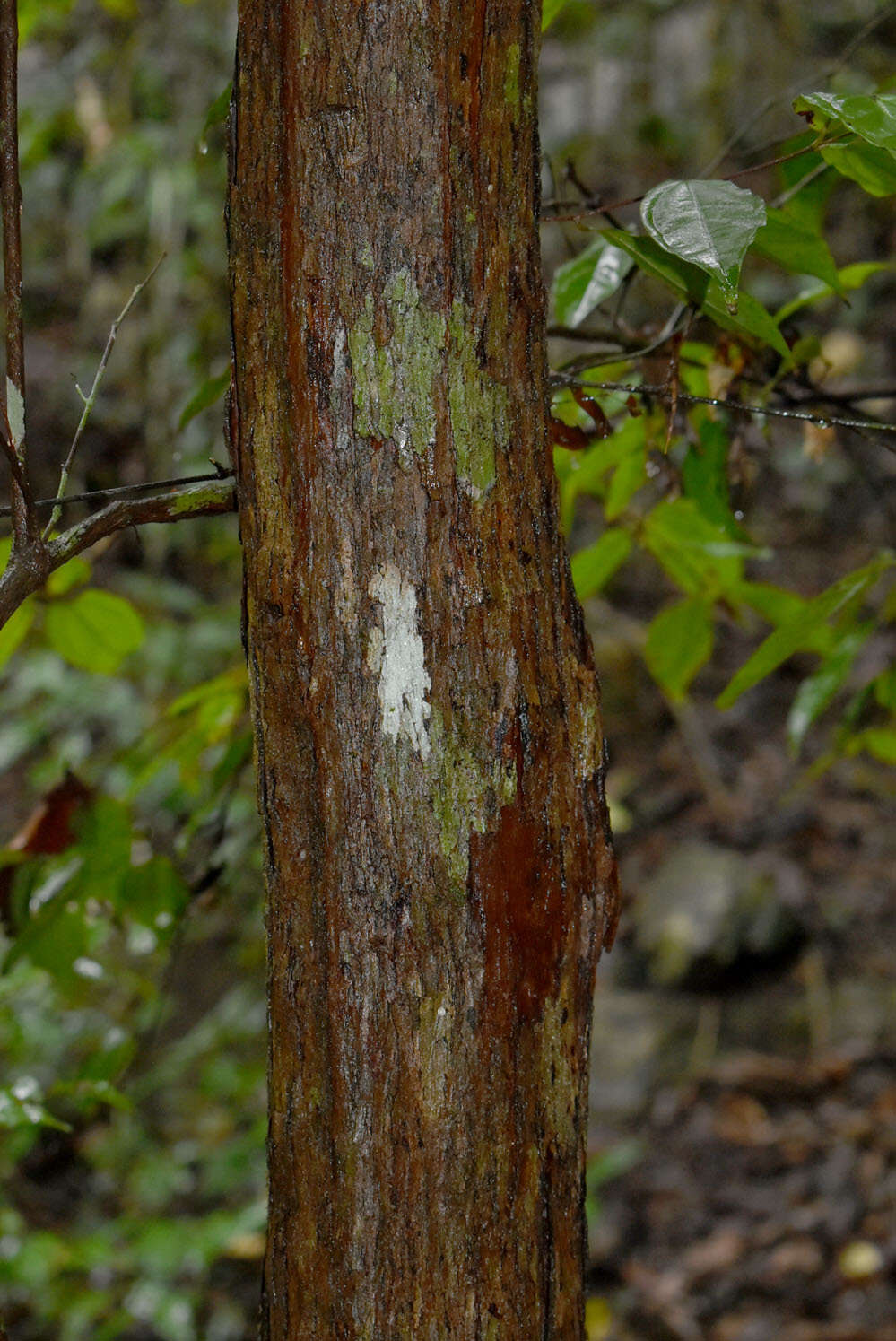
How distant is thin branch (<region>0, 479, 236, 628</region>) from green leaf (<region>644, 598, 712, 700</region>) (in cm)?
72

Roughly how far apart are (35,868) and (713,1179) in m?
2.67

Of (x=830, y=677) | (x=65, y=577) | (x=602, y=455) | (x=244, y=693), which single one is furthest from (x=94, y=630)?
(x=830, y=677)

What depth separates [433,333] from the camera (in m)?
0.74

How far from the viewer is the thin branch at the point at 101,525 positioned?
701mm

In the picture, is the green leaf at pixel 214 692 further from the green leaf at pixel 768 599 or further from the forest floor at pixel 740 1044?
the forest floor at pixel 740 1044

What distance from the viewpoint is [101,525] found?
0.73 metres

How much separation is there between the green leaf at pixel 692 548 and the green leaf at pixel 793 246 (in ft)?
1.24

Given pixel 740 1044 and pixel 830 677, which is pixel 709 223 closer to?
pixel 830 677

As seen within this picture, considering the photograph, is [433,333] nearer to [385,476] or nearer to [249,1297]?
[385,476]

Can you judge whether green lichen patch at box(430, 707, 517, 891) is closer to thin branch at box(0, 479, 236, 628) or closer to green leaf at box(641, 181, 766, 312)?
thin branch at box(0, 479, 236, 628)

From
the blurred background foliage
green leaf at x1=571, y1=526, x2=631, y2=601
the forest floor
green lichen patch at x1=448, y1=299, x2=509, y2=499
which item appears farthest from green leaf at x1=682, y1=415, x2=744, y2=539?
the forest floor

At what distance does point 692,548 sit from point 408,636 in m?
0.62

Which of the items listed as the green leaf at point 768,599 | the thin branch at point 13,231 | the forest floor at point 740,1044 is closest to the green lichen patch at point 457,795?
the thin branch at point 13,231

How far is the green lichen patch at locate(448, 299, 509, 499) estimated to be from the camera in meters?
0.74
